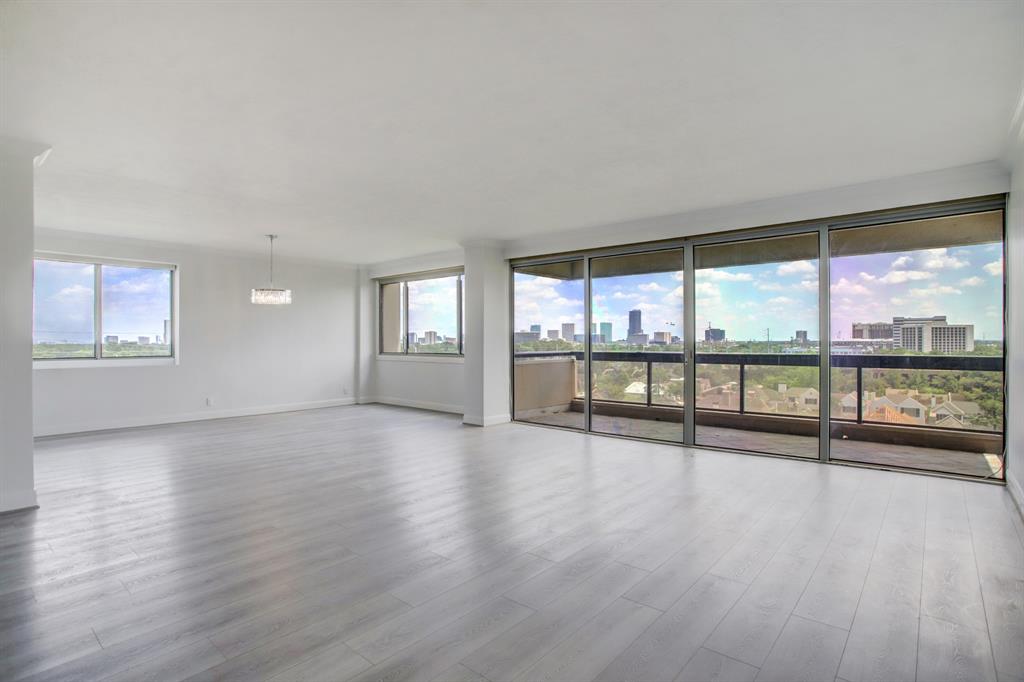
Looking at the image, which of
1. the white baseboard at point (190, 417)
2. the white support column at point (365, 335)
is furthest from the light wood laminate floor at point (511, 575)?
the white support column at point (365, 335)

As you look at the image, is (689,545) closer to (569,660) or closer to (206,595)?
(569,660)

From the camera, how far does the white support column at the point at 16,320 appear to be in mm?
3588

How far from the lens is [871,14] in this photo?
2166mm

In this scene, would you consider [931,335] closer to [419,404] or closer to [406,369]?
[419,404]

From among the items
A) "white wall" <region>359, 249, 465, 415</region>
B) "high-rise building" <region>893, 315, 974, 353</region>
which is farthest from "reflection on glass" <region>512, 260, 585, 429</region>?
"high-rise building" <region>893, 315, 974, 353</region>

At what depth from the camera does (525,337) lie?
7434mm

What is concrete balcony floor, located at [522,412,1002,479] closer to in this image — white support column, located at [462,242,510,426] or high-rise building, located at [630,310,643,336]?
high-rise building, located at [630,310,643,336]

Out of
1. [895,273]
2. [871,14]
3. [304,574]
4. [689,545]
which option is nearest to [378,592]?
[304,574]

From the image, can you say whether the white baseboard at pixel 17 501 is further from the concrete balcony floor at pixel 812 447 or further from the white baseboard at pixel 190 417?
the concrete balcony floor at pixel 812 447

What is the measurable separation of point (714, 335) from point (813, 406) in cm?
118

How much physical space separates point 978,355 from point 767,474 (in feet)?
6.53

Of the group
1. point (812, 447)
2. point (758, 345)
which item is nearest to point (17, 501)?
point (758, 345)

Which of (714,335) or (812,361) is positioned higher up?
(714,335)

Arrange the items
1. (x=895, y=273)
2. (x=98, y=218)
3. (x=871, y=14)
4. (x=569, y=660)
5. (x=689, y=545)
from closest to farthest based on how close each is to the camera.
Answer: (x=569, y=660) → (x=871, y=14) → (x=689, y=545) → (x=895, y=273) → (x=98, y=218)
